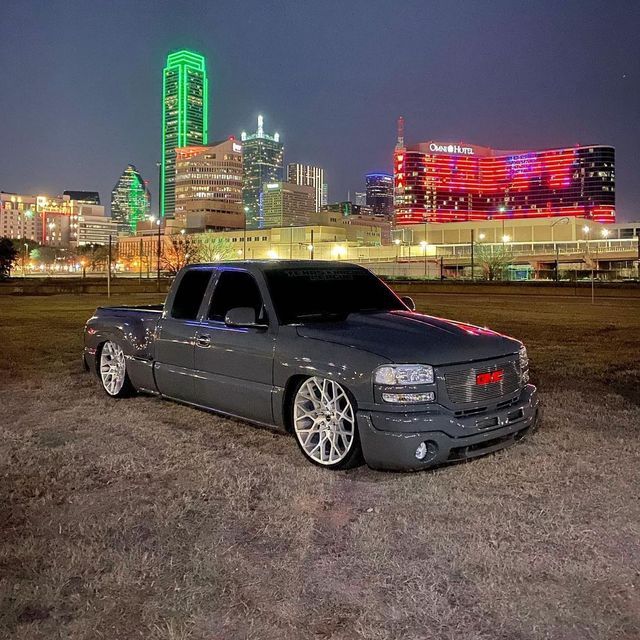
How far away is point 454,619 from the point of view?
3.04 meters

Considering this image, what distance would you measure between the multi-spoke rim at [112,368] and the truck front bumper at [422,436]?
3.88 m

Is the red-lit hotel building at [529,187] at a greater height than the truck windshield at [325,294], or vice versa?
the red-lit hotel building at [529,187]

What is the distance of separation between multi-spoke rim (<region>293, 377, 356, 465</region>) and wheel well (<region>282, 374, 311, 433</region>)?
3.0 inches

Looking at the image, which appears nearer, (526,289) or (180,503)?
(180,503)

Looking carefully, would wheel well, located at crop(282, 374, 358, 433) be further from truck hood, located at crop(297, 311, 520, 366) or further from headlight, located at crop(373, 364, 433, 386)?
headlight, located at crop(373, 364, 433, 386)

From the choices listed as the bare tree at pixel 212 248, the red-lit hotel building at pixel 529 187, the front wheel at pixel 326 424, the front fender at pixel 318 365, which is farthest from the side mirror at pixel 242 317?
the red-lit hotel building at pixel 529 187

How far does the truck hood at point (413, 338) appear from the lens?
16.3 ft

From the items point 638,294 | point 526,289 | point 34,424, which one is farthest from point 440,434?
point 526,289

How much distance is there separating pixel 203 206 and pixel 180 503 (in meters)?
195

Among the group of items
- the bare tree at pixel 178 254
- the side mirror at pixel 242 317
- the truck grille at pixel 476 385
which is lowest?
the truck grille at pixel 476 385

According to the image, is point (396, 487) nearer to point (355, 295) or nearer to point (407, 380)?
point (407, 380)

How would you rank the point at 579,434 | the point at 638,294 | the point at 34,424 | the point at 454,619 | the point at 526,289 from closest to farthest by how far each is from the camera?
the point at 454,619
the point at 579,434
the point at 34,424
the point at 638,294
the point at 526,289

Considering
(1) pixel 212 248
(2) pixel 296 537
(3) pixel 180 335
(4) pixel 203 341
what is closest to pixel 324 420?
(2) pixel 296 537

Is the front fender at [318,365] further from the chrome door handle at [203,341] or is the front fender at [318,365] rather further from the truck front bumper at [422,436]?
the chrome door handle at [203,341]
